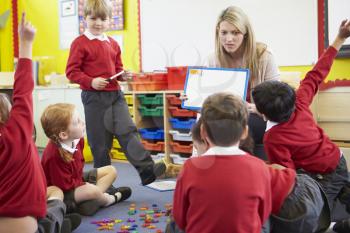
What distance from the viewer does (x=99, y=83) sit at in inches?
89.0

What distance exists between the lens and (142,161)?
2.36 metres

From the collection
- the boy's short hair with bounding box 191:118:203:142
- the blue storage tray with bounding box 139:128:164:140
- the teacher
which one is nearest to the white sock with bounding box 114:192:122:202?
the teacher

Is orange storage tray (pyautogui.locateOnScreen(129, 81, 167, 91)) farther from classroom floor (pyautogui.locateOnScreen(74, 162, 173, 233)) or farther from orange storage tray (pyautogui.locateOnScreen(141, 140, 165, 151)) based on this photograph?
classroom floor (pyautogui.locateOnScreen(74, 162, 173, 233))

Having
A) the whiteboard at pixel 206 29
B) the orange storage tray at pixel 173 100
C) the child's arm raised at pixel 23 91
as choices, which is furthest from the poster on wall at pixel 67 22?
the child's arm raised at pixel 23 91

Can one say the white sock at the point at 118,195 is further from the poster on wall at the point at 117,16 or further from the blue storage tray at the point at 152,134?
the poster on wall at the point at 117,16

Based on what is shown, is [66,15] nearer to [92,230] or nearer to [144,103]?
[144,103]

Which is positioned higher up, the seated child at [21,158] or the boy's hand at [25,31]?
the boy's hand at [25,31]

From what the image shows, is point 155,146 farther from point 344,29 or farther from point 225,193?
point 225,193

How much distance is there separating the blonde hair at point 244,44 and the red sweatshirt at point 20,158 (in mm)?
974

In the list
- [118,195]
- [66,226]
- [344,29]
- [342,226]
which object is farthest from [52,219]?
[344,29]

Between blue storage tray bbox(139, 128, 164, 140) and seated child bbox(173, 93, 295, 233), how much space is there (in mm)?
2234

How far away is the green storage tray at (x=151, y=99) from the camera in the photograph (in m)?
3.32

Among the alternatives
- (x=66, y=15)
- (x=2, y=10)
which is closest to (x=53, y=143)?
(x=66, y=15)

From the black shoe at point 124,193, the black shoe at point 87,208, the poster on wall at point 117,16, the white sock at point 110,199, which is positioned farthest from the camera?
the poster on wall at point 117,16
